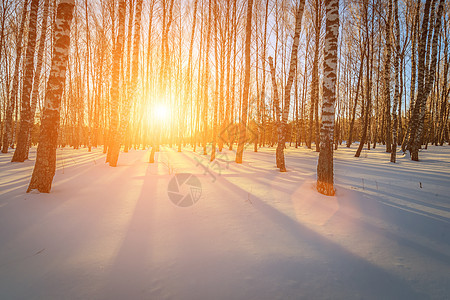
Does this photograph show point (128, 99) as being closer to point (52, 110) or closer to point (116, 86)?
point (116, 86)

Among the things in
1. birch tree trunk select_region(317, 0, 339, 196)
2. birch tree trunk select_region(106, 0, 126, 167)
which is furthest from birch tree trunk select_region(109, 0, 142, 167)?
birch tree trunk select_region(317, 0, 339, 196)

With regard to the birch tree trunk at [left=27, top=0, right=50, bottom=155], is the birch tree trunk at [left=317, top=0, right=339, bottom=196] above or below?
below

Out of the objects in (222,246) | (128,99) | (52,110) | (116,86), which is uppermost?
(116,86)

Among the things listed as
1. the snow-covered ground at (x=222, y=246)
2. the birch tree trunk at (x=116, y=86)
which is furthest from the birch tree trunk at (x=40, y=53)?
the snow-covered ground at (x=222, y=246)

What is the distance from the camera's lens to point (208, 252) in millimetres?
2035

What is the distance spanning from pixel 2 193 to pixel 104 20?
15425 mm

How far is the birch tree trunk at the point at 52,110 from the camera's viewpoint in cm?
358

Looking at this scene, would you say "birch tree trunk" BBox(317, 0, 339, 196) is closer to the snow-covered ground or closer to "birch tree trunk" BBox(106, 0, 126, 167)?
the snow-covered ground

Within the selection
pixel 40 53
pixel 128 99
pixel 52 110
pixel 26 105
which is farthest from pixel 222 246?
pixel 40 53

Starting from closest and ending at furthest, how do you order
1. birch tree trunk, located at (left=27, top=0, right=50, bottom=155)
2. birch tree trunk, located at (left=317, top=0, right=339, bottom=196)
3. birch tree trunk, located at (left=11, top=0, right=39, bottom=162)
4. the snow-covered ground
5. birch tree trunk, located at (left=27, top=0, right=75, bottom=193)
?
the snow-covered ground
birch tree trunk, located at (left=27, top=0, right=75, bottom=193)
birch tree trunk, located at (left=317, top=0, right=339, bottom=196)
birch tree trunk, located at (left=11, top=0, right=39, bottom=162)
birch tree trunk, located at (left=27, top=0, right=50, bottom=155)

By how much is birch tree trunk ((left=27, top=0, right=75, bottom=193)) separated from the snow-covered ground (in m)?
0.36

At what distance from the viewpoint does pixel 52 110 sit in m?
3.64

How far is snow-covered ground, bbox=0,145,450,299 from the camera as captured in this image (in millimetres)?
1562

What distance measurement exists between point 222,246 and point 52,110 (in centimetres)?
413
